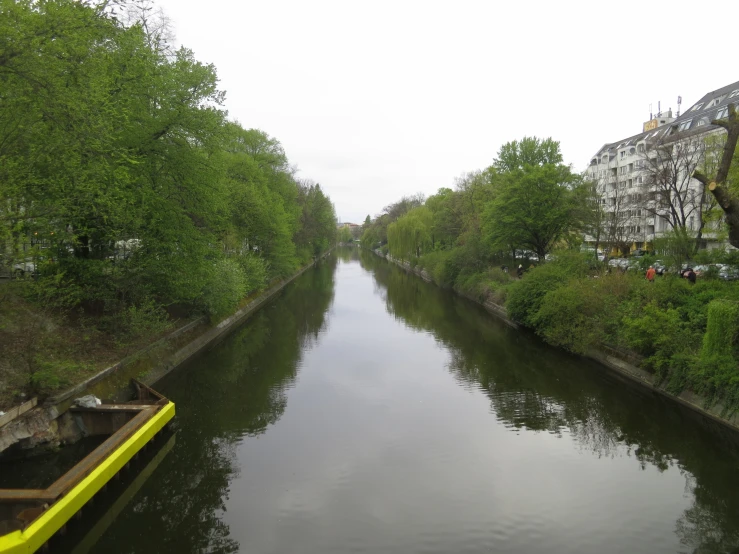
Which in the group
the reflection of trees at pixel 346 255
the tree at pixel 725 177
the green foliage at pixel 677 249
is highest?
the tree at pixel 725 177

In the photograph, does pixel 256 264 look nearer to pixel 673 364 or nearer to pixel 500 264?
pixel 500 264

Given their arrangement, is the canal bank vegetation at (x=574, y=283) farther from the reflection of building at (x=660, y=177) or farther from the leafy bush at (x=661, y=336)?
the reflection of building at (x=660, y=177)

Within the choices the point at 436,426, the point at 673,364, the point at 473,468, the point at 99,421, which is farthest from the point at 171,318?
the point at 673,364

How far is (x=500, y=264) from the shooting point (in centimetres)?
3653

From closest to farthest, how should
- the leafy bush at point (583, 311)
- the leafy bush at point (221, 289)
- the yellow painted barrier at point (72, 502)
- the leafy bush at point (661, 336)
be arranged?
the yellow painted barrier at point (72, 502), the leafy bush at point (661, 336), the leafy bush at point (583, 311), the leafy bush at point (221, 289)

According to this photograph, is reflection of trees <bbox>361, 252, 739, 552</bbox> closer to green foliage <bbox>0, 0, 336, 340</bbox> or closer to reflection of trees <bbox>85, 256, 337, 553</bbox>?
reflection of trees <bbox>85, 256, 337, 553</bbox>

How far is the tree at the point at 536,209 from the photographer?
1165 inches

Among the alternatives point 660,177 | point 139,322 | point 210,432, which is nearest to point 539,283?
point 660,177

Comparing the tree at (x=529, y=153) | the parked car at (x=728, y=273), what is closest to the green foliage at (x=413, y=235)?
the tree at (x=529, y=153)

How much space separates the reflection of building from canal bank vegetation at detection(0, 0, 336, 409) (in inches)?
865

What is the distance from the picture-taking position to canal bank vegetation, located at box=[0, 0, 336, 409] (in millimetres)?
10344

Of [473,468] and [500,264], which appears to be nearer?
[473,468]

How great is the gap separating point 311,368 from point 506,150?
29065 mm

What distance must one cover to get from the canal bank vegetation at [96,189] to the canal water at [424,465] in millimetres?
3182
